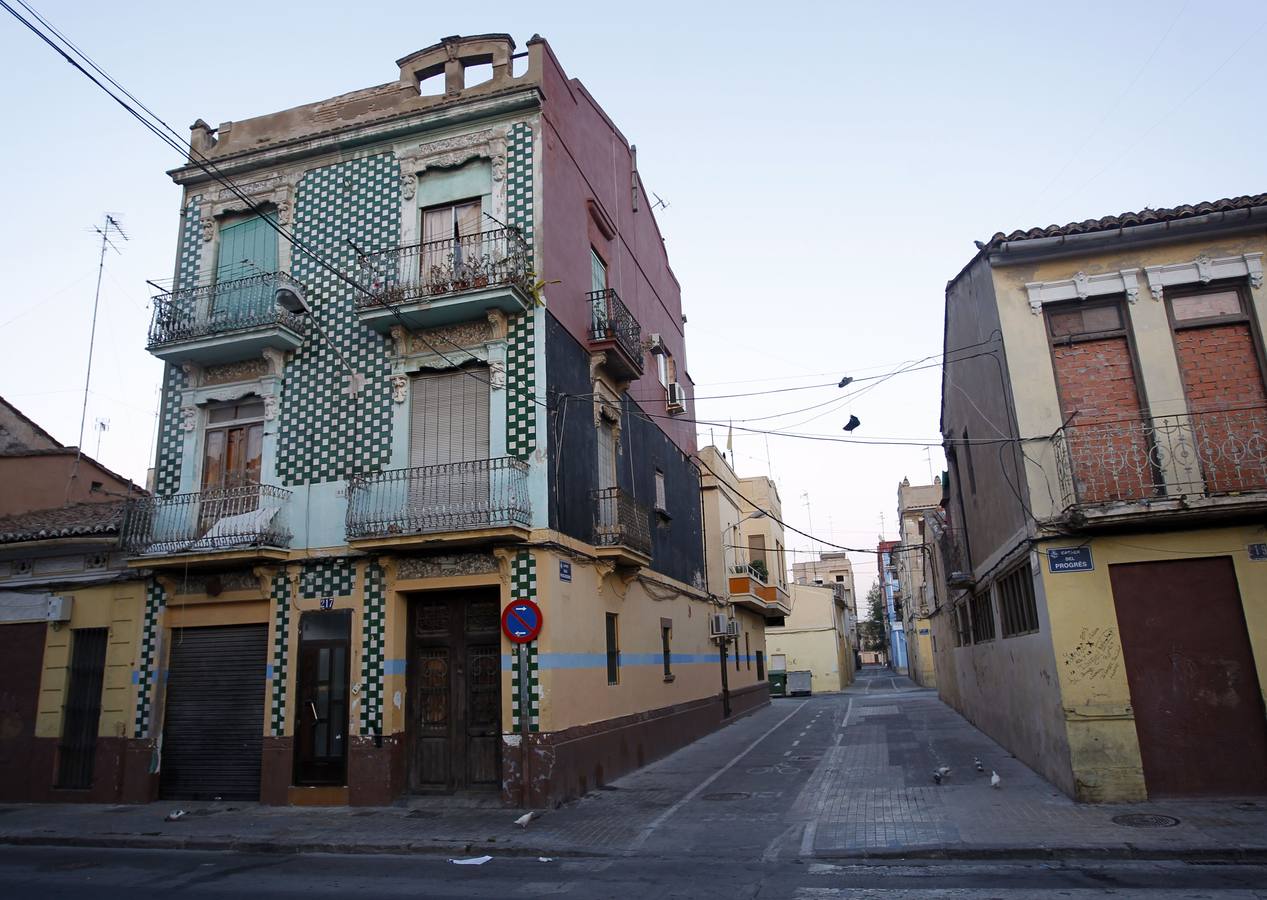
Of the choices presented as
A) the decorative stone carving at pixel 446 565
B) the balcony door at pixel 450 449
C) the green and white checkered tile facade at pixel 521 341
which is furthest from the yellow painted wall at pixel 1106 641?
the balcony door at pixel 450 449

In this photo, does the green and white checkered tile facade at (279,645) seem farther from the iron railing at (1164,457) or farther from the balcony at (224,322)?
the iron railing at (1164,457)

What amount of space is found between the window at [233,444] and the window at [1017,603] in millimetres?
13405

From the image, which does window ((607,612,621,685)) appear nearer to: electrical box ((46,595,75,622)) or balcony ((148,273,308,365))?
balcony ((148,273,308,365))

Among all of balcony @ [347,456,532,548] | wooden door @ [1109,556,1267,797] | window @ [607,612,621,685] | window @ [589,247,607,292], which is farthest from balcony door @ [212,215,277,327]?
wooden door @ [1109,556,1267,797]

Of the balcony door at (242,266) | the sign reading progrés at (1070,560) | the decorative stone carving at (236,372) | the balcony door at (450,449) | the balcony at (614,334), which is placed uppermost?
the balcony door at (242,266)

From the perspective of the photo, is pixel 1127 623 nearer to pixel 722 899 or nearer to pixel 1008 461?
pixel 1008 461

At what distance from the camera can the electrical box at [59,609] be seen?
15742mm

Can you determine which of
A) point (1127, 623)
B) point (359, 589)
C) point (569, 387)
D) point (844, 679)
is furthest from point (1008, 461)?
point (844, 679)

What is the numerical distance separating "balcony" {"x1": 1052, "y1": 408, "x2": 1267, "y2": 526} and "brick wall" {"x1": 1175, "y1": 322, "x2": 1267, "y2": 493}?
1cm

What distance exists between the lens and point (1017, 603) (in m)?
14.4

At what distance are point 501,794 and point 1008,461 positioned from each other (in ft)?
30.8

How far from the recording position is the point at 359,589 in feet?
46.3

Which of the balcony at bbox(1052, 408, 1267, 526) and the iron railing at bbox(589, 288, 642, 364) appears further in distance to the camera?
the iron railing at bbox(589, 288, 642, 364)

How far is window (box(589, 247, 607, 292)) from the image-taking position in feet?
57.3
